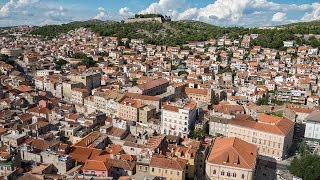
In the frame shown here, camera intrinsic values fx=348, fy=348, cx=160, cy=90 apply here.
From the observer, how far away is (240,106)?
58406 millimetres

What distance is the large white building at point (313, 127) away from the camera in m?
Result: 49.2

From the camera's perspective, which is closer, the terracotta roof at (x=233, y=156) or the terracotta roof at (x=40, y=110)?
the terracotta roof at (x=233, y=156)

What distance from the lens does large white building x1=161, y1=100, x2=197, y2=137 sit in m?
49.2

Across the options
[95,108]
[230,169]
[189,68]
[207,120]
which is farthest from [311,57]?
[230,169]

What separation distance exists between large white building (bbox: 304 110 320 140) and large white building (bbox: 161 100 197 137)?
54.6 ft

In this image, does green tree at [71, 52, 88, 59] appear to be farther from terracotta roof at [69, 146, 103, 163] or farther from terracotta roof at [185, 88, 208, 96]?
terracotta roof at [69, 146, 103, 163]

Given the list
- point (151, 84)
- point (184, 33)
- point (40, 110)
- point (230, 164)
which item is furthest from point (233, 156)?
point (184, 33)

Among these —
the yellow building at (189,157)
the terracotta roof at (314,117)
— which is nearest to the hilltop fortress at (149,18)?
the terracotta roof at (314,117)

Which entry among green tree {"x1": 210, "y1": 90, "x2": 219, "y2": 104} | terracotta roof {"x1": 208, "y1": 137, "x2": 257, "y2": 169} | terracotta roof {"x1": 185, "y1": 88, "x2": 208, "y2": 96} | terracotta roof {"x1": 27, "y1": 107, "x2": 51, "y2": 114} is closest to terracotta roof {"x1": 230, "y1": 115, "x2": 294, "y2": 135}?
terracotta roof {"x1": 208, "y1": 137, "x2": 257, "y2": 169}

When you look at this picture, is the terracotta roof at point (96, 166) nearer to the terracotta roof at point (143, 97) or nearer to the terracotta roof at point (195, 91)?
the terracotta roof at point (143, 97)

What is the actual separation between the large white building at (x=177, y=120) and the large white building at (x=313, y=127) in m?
16.6

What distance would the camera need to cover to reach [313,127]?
49.6m

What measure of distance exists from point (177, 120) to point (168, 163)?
1629 centimetres

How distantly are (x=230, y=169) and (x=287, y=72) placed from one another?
195 feet
